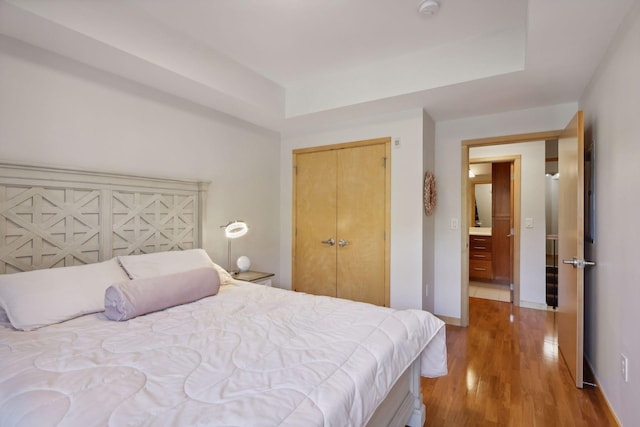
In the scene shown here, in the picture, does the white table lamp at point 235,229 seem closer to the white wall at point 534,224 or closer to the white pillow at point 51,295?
the white pillow at point 51,295

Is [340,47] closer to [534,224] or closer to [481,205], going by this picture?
[534,224]

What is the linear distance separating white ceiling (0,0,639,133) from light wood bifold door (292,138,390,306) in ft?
1.92

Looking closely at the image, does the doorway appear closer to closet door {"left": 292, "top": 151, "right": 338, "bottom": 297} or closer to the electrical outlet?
closet door {"left": 292, "top": 151, "right": 338, "bottom": 297}

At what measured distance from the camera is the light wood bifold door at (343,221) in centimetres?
341

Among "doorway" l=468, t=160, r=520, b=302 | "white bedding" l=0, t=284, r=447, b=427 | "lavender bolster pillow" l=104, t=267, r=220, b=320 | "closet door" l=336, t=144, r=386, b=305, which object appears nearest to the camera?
"white bedding" l=0, t=284, r=447, b=427

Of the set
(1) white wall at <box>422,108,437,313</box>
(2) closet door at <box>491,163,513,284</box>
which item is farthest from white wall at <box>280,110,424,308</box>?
(2) closet door at <box>491,163,513,284</box>

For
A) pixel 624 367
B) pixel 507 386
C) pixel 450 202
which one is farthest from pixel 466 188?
pixel 624 367

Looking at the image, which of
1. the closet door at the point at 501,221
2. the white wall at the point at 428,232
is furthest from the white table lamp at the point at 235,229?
the closet door at the point at 501,221

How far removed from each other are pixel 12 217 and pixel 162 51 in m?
1.45

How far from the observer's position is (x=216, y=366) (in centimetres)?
118

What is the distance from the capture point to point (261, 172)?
12.4 ft

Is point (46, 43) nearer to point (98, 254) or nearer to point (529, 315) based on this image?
point (98, 254)

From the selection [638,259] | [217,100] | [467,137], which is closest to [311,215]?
[217,100]

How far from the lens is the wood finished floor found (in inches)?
74.2
